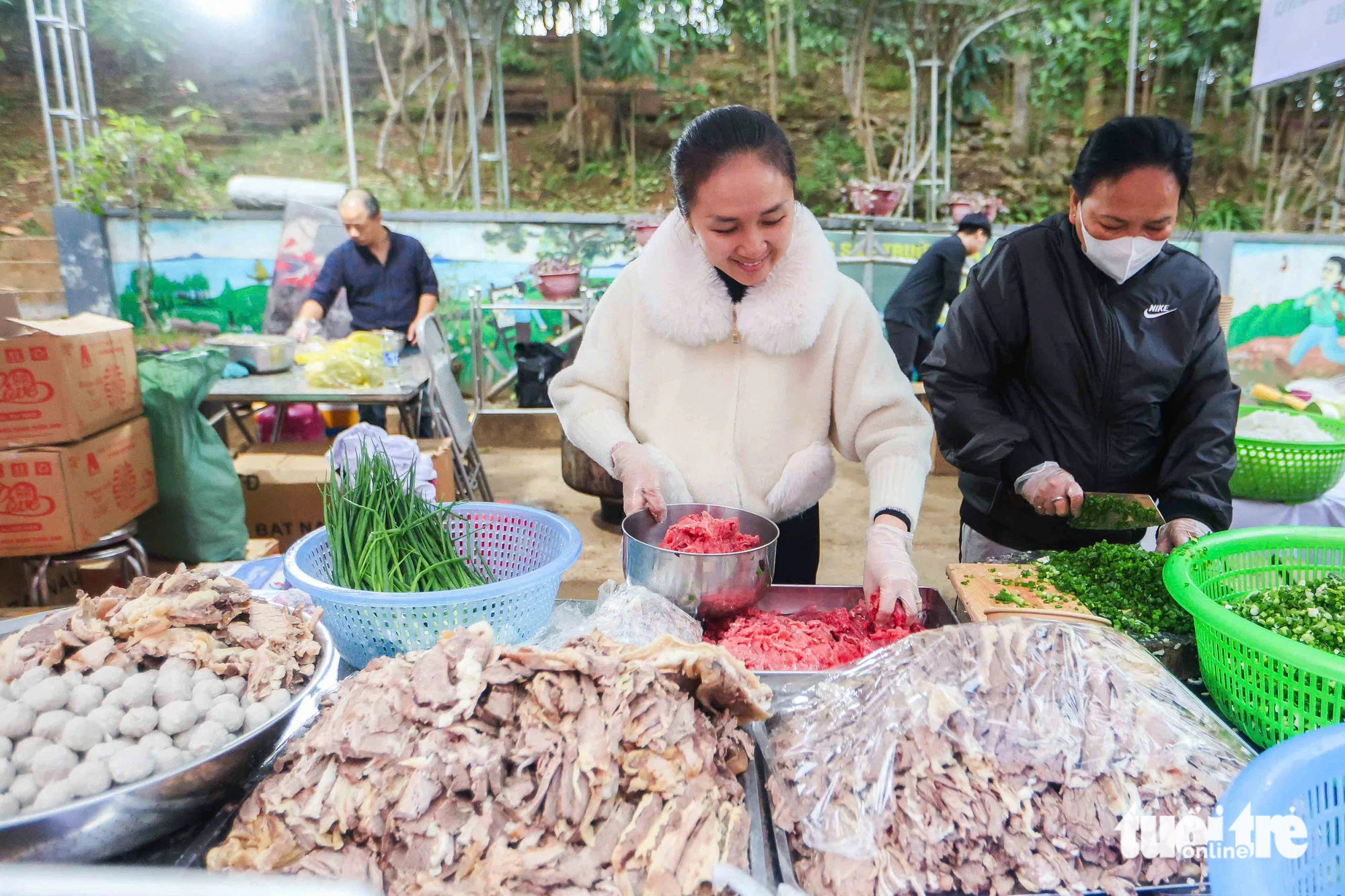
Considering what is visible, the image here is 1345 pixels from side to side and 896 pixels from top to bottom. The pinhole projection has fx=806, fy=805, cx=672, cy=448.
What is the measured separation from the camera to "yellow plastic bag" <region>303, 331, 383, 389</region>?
4348 mm

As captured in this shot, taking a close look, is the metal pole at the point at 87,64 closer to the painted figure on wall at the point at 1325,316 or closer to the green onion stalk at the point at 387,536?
the green onion stalk at the point at 387,536

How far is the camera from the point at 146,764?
2.83 ft

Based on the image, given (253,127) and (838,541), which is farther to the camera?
(253,127)

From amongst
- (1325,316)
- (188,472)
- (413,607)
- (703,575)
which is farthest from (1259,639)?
(1325,316)

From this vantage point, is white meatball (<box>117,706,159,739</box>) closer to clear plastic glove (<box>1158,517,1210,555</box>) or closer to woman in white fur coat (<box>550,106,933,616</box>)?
woman in white fur coat (<box>550,106,933,616</box>)

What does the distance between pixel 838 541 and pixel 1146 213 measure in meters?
3.59

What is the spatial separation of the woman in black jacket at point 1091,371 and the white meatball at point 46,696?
1.89m

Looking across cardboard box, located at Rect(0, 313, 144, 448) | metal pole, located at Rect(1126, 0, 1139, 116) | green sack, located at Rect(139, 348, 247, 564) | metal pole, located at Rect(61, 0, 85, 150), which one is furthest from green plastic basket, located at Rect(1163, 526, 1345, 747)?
metal pole, located at Rect(61, 0, 85, 150)

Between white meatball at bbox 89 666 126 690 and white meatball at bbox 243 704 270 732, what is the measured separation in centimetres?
16


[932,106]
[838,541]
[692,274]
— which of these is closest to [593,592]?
[838,541]

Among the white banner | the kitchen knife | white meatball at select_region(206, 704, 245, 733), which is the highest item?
the white banner

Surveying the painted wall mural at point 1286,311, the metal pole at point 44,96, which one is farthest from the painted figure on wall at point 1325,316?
the metal pole at point 44,96

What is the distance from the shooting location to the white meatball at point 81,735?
0.88 meters

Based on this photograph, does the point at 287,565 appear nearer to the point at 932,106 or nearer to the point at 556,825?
the point at 556,825
